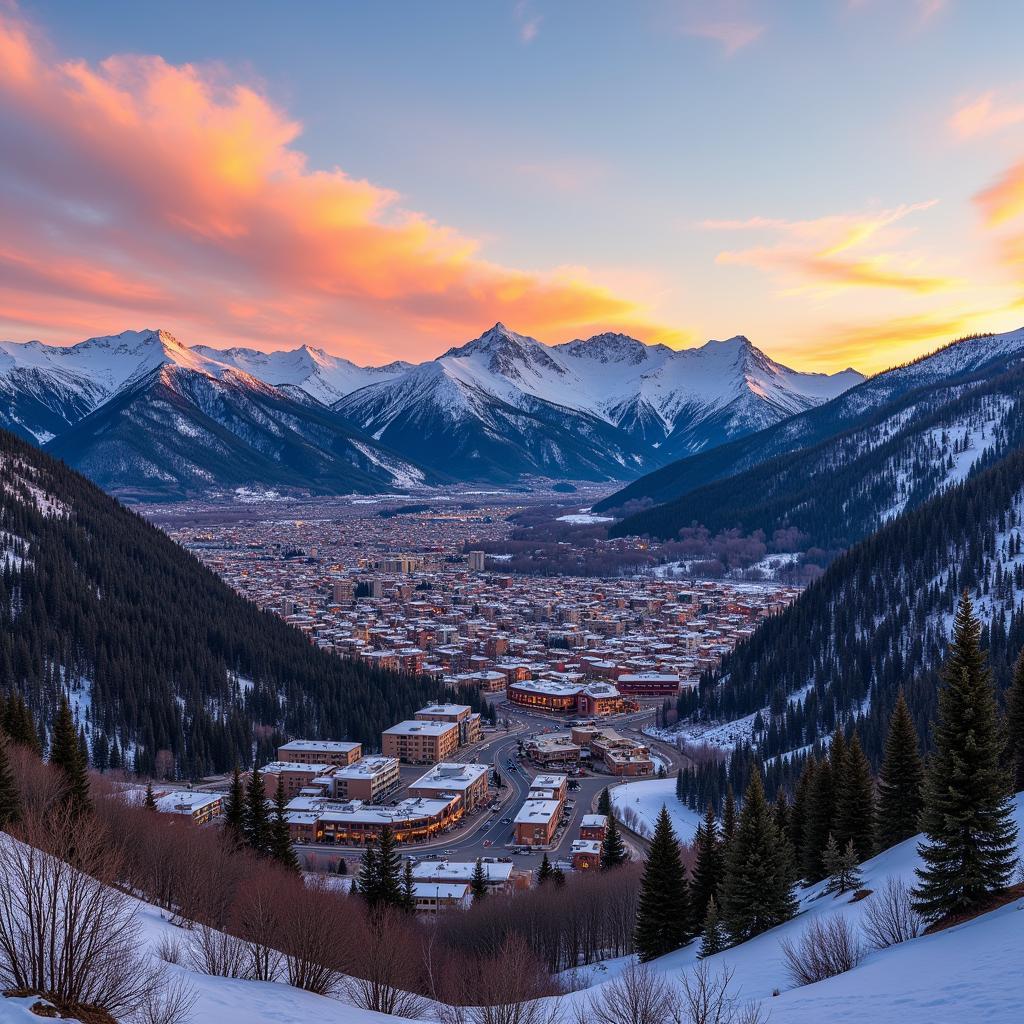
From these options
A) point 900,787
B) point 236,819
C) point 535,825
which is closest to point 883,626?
point 535,825

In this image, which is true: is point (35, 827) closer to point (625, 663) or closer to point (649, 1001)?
point (649, 1001)

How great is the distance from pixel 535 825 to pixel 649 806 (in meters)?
13.8

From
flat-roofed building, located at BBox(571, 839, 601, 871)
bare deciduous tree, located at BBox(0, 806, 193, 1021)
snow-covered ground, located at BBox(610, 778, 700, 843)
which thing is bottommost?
snow-covered ground, located at BBox(610, 778, 700, 843)

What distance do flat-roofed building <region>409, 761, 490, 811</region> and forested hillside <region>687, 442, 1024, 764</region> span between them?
31470 millimetres

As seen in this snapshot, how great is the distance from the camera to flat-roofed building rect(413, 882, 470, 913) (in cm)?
5503

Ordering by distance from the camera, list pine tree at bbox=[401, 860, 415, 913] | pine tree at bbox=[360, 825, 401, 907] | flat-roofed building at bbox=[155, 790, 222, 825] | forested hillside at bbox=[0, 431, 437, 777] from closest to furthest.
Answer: pine tree at bbox=[360, 825, 401, 907] → pine tree at bbox=[401, 860, 415, 913] → flat-roofed building at bbox=[155, 790, 222, 825] → forested hillside at bbox=[0, 431, 437, 777]

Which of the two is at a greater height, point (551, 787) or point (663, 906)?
point (663, 906)

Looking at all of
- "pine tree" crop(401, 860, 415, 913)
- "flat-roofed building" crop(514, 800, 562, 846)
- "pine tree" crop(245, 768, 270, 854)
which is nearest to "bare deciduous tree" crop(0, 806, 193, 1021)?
"pine tree" crop(401, 860, 415, 913)

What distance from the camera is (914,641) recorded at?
350ft

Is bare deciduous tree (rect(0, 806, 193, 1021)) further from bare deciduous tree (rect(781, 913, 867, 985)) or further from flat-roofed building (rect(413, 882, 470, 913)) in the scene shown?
flat-roofed building (rect(413, 882, 470, 913))

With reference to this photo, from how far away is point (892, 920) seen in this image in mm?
28000

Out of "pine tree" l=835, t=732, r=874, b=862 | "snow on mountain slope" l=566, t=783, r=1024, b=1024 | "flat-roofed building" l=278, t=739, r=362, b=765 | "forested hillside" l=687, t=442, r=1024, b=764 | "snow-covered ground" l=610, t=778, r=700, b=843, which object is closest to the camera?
"snow on mountain slope" l=566, t=783, r=1024, b=1024

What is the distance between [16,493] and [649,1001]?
127m

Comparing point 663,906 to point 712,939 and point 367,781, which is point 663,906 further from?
point 367,781
